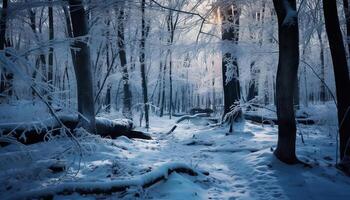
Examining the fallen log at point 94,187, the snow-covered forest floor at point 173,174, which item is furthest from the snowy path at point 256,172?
the fallen log at point 94,187

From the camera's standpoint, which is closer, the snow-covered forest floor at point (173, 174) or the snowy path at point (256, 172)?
the snow-covered forest floor at point (173, 174)

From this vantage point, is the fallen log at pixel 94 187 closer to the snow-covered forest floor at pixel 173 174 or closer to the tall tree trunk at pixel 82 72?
the snow-covered forest floor at pixel 173 174

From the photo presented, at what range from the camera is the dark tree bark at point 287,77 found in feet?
21.5

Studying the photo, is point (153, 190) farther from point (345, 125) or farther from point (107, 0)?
point (107, 0)

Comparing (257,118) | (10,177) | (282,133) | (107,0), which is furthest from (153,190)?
(257,118)

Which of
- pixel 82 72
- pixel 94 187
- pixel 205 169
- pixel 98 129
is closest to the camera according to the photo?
pixel 94 187

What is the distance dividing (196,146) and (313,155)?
13.6 ft

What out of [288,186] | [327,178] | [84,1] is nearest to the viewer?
[288,186]

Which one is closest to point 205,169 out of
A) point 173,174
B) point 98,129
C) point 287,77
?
point 173,174

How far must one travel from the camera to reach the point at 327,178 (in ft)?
19.7

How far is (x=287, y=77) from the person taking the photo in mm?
6664

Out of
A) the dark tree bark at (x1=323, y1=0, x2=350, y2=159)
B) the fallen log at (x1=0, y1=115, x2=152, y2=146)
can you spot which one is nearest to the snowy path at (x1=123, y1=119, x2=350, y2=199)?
the dark tree bark at (x1=323, y1=0, x2=350, y2=159)

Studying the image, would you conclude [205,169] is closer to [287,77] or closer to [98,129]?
[287,77]

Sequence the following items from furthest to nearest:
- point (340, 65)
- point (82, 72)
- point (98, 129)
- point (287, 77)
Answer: point (98, 129)
point (82, 72)
point (287, 77)
point (340, 65)
